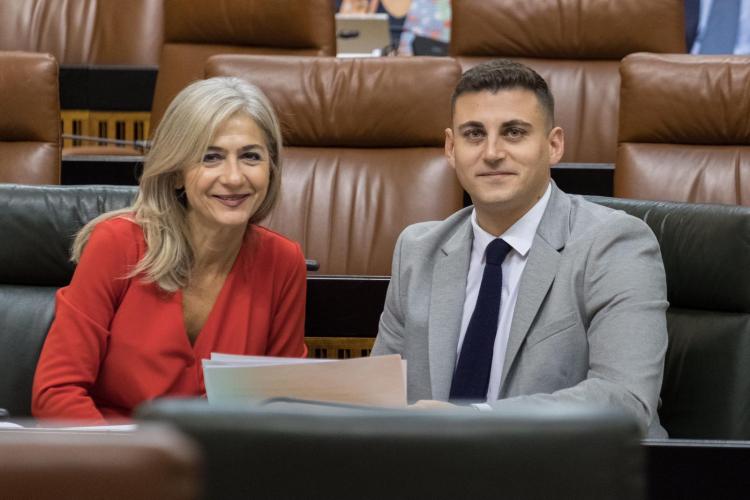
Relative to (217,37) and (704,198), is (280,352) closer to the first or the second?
(704,198)

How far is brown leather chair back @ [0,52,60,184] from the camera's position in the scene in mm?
2664

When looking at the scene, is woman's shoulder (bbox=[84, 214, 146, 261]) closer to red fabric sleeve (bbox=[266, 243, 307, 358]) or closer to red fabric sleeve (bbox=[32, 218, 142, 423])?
red fabric sleeve (bbox=[32, 218, 142, 423])

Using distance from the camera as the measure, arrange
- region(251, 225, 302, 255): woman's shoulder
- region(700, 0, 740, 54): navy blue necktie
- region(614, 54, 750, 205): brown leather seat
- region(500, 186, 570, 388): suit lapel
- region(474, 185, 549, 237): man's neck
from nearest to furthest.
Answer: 1. region(500, 186, 570, 388): suit lapel
2. region(474, 185, 549, 237): man's neck
3. region(251, 225, 302, 255): woman's shoulder
4. region(614, 54, 750, 205): brown leather seat
5. region(700, 0, 740, 54): navy blue necktie

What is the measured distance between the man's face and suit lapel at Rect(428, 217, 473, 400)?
6 centimetres

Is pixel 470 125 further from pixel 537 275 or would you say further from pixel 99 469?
pixel 99 469

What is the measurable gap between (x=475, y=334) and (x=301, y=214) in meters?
A: 1.00

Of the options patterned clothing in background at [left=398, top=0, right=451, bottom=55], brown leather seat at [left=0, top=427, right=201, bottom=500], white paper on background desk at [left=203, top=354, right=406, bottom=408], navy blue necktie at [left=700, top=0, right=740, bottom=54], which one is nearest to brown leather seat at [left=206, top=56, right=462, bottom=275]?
white paper on background desk at [left=203, top=354, right=406, bottom=408]

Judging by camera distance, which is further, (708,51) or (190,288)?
(708,51)

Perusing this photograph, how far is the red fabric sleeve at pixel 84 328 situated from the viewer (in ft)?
5.79

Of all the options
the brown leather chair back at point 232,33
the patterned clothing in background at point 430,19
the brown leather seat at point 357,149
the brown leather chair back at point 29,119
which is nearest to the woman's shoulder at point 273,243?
the brown leather seat at point 357,149

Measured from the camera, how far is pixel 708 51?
412cm

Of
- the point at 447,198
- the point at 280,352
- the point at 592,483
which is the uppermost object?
the point at 592,483

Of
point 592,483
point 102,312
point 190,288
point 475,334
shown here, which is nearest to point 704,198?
point 475,334

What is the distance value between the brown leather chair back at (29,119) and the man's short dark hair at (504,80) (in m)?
1.29
